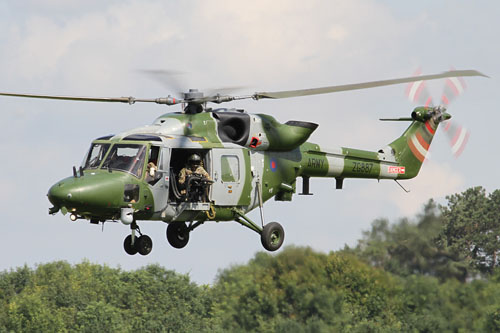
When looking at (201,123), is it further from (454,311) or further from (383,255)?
(454,311)

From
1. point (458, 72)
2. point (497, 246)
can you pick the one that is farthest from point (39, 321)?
point (458, 72)

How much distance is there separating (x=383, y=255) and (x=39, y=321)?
4493 cm

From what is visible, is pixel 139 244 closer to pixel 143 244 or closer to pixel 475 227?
pixel 143 244

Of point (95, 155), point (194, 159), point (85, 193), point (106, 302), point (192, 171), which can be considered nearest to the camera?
point (85, 193)

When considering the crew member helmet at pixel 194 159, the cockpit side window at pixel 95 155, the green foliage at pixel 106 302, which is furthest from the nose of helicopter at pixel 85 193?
the green foliage at pixel 106 302

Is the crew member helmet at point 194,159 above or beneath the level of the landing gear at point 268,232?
above

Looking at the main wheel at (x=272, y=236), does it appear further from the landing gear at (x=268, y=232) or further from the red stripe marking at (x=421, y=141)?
the red stripe marking at (x=421, y=141)

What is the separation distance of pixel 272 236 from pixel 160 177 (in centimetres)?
310

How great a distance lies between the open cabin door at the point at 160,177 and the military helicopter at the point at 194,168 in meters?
0.02

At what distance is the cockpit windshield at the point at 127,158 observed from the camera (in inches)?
830

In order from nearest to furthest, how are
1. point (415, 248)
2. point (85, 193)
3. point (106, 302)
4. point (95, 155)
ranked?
point (85, 193) → point (95, 155) → point (415, 248) → point (106, 302)

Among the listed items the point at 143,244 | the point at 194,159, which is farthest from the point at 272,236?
the point at 143,244

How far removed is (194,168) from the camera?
21984mm

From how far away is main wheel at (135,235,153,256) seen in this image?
73.2ft
